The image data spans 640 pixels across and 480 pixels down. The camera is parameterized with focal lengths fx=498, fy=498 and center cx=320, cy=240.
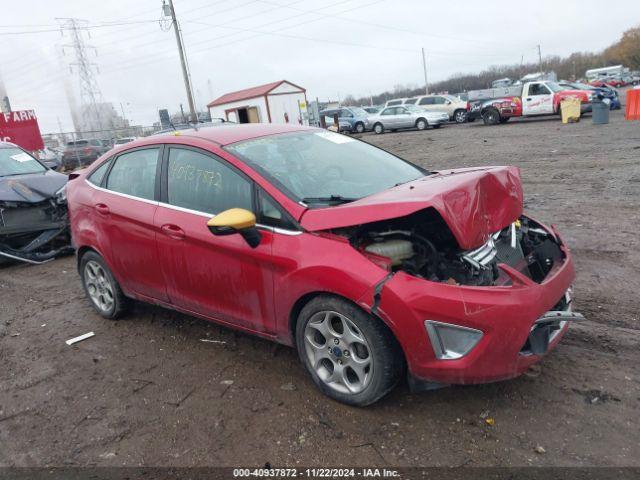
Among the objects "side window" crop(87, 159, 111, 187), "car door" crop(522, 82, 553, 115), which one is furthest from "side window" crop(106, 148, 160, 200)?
"car door" crop(522, 82, 553, 115)

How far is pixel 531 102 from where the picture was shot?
71.4ft

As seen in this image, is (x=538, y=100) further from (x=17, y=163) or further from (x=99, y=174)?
(x=99, y=174)

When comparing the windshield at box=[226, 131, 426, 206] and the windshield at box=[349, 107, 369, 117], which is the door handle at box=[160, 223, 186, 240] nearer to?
the windshield at box=[226, 131, 426, 206]

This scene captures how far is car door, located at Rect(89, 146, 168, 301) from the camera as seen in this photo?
3824 millimetres

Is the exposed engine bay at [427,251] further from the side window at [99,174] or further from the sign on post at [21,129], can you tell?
the sign on post at [21,129]

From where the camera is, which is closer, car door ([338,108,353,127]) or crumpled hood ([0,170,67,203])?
crumpled hood ([0,170,67,203])

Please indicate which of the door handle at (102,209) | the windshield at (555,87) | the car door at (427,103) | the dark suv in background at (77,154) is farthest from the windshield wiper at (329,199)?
the car door at (427,103)

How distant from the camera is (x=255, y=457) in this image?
2.67m

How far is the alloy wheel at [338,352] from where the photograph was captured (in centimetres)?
283

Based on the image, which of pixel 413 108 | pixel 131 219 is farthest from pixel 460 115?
pixel 131 219

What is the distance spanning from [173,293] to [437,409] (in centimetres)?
208

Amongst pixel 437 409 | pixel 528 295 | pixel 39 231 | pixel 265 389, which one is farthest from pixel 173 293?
pixel 39 231

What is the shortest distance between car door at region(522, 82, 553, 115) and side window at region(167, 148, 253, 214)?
2111cm

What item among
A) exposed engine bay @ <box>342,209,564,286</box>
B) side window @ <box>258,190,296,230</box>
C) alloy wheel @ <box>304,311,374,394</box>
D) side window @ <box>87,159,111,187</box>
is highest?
side window @ <box>87,159,111,187</box>
